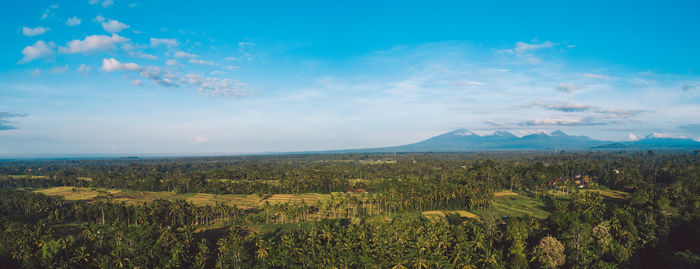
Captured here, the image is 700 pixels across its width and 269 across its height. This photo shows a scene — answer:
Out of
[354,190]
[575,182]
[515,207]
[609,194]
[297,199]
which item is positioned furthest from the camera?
[575,182]

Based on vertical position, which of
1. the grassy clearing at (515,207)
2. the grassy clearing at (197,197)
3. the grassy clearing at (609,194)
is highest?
the grassy clearing at (197,197)

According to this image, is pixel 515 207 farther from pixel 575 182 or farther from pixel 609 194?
pixel 575 182

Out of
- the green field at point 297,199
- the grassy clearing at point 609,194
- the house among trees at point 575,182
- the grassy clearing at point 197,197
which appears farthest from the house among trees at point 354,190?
the house among trees at point 575,182

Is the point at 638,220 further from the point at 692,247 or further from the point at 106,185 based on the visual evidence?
the point at 106,185

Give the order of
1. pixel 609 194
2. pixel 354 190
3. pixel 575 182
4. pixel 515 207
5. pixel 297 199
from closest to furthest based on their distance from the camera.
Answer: pixel 515 207 → pixel 609 194 → pixel 297 199 → pixel 354 190 → pixel 575 182

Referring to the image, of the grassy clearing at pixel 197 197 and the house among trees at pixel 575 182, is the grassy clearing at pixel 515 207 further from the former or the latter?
the grassy clearing at pixel 197 197

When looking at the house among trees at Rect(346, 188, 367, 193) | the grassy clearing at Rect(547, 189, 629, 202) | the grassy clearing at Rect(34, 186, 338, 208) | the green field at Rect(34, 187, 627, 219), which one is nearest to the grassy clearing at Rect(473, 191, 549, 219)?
the green field at Rect(34, 187, 627, 219)

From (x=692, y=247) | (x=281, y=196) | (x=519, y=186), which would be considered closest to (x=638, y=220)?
(x=692, y=247)

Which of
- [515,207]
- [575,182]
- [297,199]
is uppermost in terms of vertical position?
[575,182]

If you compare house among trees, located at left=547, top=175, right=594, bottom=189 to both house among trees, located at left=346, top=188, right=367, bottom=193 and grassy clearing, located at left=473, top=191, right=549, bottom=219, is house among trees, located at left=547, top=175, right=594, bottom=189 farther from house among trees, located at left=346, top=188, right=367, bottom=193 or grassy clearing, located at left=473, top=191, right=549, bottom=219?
house among trees, located at left=346, top=188, right=367, bottom=193

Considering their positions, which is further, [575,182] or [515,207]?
[575,182]

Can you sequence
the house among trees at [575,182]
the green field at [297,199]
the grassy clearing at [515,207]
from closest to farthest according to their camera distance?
the grassy clearing at [515,207]
the green field at [297,199]
the house among trees at [575,182]

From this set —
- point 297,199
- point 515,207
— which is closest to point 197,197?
point 297,199
